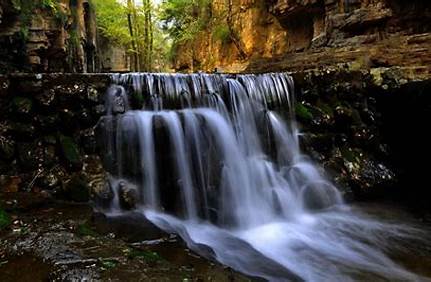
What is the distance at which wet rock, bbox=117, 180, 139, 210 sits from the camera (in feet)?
17.1

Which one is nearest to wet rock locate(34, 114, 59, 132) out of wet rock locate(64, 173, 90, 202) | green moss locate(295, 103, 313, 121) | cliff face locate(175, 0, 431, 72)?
wet rock locate(64, 173, 90, 202)

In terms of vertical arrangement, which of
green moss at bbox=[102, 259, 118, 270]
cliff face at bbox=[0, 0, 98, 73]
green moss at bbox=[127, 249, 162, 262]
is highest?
cliff face at bbox=[0, 0, 98, 73]

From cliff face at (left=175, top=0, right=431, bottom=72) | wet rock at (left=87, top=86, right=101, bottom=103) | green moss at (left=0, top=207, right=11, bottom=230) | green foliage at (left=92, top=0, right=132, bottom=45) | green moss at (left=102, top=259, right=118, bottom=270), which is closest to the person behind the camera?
green moss at (left=102, top=259, right=118, bottom=270)

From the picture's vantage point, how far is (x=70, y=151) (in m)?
5.59

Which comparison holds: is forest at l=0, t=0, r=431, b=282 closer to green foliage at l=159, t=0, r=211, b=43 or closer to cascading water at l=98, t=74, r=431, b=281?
cascading water at l=98, t=74, r=431, b=281

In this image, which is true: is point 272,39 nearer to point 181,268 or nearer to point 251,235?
point 251,235

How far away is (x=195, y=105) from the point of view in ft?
23.3

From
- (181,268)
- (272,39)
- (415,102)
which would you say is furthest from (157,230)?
→ (272,39)

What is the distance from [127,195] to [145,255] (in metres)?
2.03

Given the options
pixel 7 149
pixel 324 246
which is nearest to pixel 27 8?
pixel 7 149

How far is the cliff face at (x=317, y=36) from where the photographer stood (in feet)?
31.1

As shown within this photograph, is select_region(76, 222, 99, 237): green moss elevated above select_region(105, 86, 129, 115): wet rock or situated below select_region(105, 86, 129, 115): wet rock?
below

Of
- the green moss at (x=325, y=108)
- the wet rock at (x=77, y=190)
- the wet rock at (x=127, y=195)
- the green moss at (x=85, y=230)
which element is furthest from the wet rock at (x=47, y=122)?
the green moss at (x=325, y=108)

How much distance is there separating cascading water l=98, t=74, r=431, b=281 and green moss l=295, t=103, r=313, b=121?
254 mm
